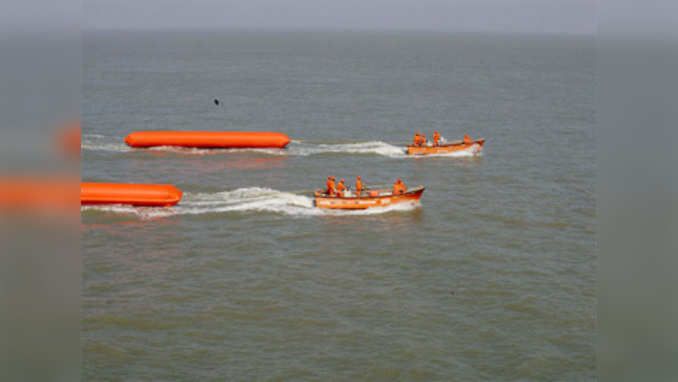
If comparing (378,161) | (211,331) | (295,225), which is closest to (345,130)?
(378,161)

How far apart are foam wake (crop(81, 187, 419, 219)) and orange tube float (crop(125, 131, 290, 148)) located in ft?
43.5

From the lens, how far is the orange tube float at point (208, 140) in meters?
54.1

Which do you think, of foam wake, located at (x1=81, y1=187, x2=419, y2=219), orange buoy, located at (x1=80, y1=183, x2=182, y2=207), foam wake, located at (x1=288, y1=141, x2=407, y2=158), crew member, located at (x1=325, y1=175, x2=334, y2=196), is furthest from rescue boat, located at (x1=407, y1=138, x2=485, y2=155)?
orange buoy, located at (x1=80, y1=183, x2=182, y2=207)

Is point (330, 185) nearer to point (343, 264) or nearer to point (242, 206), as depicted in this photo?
point (242, 206)

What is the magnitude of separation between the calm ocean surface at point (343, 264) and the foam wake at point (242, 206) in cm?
16

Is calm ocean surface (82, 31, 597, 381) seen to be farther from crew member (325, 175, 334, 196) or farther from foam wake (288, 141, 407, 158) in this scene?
crew member (325, 175, 334, 196)

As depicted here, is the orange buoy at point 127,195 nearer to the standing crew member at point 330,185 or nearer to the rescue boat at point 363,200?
the rescue boat at point 363,200

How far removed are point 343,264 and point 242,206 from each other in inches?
403

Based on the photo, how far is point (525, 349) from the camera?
22.8m

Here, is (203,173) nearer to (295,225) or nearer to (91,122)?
(295,225)

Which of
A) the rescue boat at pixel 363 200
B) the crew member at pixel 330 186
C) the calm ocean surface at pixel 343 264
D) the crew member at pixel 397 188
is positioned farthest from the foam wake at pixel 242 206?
the crew member at pixel 330 186

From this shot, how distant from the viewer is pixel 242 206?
38781mm

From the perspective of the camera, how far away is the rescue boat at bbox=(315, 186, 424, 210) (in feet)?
124

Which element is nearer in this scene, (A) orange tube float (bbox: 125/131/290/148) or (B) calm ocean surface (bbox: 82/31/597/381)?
(B) calm ocean surface (bbox: 82/31/597/381)
